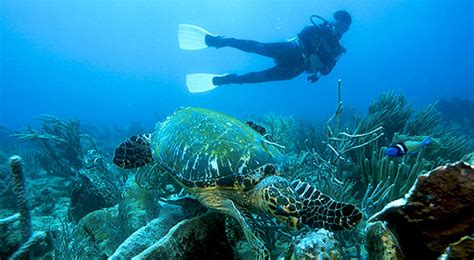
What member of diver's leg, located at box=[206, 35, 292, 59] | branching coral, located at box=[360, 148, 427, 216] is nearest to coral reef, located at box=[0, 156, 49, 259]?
branching coral, located at box=[360, 148, 427, 216]

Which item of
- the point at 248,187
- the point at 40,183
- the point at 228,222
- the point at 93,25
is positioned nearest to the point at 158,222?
the point at 228,222

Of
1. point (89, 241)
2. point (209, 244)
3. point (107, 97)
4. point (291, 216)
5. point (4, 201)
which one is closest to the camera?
point (209, 244)

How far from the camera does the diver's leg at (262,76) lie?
10961 mm

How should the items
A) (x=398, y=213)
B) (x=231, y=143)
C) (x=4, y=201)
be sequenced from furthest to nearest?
1. (x=4, y=201)
2. (x=231, y=143)
3. (x=398, y=213)

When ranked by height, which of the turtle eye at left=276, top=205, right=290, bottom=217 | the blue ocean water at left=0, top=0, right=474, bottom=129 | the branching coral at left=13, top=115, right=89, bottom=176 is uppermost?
the blue ocean water at left=0, top=0, right=474, bottom=129

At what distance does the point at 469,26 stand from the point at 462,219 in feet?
483

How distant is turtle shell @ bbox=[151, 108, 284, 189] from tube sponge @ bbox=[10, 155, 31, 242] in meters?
1.53

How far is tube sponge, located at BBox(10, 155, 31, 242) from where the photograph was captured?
70.4 inches

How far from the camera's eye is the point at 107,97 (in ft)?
404

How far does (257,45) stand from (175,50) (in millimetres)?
128941

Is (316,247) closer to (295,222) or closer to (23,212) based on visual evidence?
(295,222)

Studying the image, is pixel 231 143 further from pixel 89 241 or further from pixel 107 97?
pixel 107 97

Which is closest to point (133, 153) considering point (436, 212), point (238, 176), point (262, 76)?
point (238, 176)

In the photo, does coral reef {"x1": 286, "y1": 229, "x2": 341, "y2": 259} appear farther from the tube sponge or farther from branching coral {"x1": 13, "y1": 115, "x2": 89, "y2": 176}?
branching coral {"x1": 13, "y1": 115, "x2": 89, "y2": 176}
